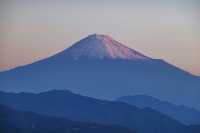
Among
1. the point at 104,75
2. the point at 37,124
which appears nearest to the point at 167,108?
the point at 104,75

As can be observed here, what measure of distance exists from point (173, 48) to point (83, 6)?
0.98m

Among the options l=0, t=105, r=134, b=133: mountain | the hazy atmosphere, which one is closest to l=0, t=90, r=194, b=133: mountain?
l=0, t=105, r=134, b=133: mountain

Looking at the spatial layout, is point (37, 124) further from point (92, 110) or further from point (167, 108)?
point (167, 108)

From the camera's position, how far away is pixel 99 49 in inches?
185

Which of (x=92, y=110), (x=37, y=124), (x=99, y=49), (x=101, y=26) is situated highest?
(x=101, y=26)

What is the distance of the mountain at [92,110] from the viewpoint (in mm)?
4605

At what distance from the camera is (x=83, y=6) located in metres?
4.67

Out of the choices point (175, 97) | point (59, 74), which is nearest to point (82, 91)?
point (59, 74)

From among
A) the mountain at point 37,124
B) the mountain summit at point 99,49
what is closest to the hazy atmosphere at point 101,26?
the mountain summit at point 99,49

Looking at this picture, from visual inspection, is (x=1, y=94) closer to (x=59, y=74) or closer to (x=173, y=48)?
(x=59, y=74)

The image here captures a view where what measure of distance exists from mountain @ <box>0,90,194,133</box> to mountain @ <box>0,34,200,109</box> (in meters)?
0.07

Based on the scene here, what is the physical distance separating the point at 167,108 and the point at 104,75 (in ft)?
2.28

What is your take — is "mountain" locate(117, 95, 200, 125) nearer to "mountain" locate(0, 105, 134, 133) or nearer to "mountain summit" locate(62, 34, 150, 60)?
"mountain" locate(0, 105, 134, 133)

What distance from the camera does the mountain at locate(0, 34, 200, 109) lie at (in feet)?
15.1
